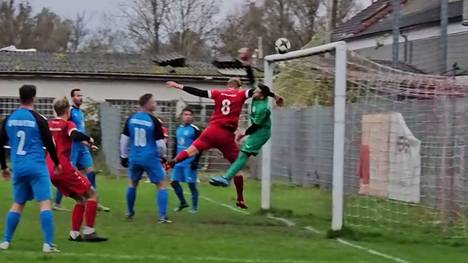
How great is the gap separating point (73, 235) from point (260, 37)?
52.6 meters

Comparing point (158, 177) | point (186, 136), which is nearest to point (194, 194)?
point (186, 136)

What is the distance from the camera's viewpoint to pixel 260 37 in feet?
212

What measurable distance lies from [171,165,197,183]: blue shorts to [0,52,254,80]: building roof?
788 inches

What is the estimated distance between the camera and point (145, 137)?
1509 cm

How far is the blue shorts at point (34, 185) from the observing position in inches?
447

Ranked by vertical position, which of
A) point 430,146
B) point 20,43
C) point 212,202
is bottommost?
point 212,202

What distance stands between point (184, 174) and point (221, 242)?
18.0 feet

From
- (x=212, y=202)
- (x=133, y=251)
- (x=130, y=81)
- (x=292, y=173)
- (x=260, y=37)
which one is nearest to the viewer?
(x=133, y=251)

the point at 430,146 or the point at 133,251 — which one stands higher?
the point at 430,146

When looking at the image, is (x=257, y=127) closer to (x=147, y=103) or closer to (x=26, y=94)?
(x=147, y=103)

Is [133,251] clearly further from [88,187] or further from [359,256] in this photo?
[359,256]

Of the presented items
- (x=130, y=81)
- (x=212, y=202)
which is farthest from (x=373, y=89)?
(x=130, y=81)

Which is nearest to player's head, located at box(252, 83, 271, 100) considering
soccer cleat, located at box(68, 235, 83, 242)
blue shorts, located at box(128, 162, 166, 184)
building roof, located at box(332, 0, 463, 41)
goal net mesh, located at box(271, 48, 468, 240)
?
goal net mesh, located at box(271, 48, 468, 240)

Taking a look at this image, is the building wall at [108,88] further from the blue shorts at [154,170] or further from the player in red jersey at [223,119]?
the blue shorts at [154,170]
